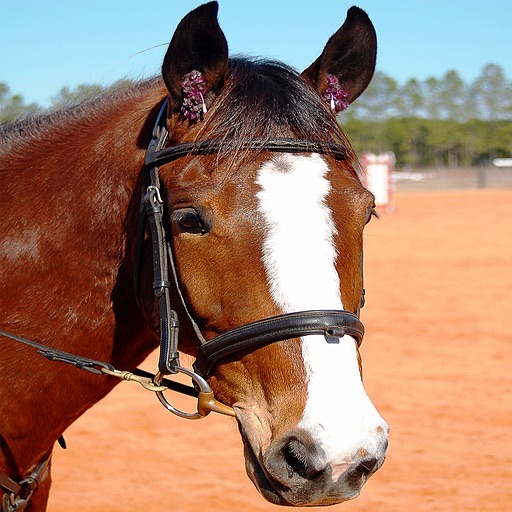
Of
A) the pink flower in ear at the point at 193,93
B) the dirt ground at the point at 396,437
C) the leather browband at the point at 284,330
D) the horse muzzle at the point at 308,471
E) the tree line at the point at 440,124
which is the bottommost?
the tree line at the point at 440,124

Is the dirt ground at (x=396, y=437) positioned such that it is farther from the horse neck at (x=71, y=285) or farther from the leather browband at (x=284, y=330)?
the leather browband at (x=284, y=330)

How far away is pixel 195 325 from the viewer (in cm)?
231

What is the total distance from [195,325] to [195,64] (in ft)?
2.82

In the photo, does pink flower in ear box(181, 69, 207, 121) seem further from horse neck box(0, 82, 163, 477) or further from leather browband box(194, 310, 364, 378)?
leather browband box(194, 310, 364, 378)

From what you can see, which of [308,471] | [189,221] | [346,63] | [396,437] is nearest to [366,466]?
[308,471]

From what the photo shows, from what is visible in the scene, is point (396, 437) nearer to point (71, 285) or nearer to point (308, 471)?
point (71, 285)

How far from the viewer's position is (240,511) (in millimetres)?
4984

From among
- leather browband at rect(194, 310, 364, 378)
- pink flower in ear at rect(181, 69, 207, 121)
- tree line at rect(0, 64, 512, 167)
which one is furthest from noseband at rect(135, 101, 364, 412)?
tree line at rect(0, 64, 512, 167)

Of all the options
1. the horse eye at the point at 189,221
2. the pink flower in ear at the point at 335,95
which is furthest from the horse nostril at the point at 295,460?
the pink flower in ear at the point at 335,95

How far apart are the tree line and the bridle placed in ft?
212

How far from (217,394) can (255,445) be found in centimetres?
25

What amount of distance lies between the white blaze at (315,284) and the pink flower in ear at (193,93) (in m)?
0.33

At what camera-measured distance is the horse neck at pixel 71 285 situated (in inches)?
104

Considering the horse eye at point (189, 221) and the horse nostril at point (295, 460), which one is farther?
the horse eye at point (189, 221)
